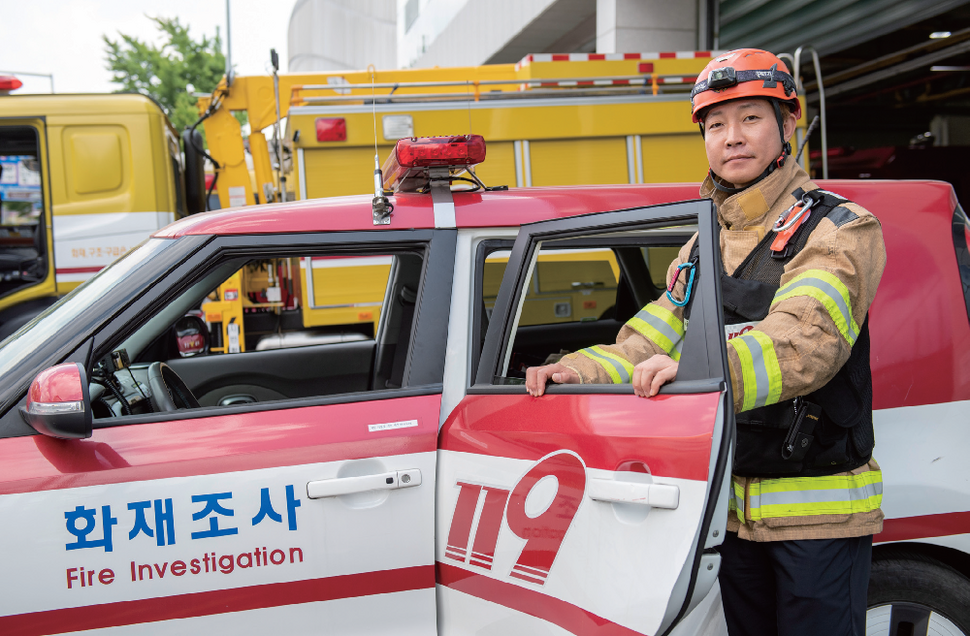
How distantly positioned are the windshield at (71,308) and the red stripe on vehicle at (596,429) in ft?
2.98

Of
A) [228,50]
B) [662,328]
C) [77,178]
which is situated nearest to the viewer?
[662,328]

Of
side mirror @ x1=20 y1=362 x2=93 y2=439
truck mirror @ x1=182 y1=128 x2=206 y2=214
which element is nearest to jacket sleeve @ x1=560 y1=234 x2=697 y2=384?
side mirror @ x1=20 y1=362 x2=93 y2=439

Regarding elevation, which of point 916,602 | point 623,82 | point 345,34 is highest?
point 345,34

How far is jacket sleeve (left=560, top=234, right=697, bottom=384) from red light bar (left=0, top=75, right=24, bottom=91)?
5.87 metres

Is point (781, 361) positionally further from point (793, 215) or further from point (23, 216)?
point (23, 216)

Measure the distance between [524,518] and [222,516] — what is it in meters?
0.69

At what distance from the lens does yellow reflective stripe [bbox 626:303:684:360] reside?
1.80 meters

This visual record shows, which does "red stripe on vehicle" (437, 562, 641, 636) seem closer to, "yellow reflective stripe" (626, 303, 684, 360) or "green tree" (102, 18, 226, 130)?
"yellow reflective stripe" (626, 303, 684, 360)

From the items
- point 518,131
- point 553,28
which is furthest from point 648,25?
point 518,131

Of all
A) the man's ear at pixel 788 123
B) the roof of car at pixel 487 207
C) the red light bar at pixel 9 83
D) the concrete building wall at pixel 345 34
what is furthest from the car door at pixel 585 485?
the concrete building wall at pixel 345 34

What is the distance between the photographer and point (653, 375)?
1.42 metres

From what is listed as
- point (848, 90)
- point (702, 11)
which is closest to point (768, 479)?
point (702, 11)

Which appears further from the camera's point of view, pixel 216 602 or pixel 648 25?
pixel 648 25

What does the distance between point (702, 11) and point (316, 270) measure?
18.0 ft
